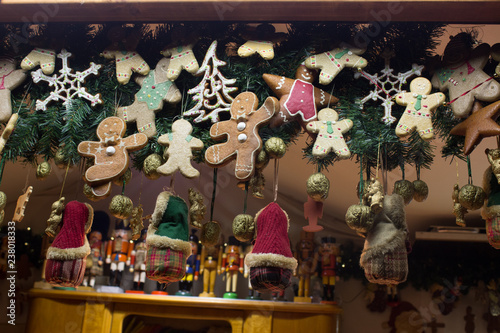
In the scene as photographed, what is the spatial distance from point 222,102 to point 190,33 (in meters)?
0.26

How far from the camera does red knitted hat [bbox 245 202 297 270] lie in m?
1.16

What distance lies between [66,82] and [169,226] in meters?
0.59

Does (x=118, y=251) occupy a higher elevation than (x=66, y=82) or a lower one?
lower

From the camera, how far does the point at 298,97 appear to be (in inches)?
51.1

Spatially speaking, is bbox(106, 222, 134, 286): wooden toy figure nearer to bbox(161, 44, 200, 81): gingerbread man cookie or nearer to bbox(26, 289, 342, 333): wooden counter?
bbox(26, 289, 342, 333): wooden counter

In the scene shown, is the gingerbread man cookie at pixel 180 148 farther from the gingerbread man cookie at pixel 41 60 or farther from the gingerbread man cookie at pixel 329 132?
the gingerbread man cookie at pixel 41 60

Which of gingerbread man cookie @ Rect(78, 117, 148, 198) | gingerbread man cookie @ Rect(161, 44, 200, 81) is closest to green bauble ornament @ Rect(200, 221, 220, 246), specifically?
gingerbread man cookie @ Rect(78, 117, 148, 198)

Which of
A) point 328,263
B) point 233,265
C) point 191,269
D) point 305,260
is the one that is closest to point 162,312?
point 191,269

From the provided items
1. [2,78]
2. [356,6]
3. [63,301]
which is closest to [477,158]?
[356,6]

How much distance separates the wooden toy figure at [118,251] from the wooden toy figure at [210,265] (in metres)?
0.47

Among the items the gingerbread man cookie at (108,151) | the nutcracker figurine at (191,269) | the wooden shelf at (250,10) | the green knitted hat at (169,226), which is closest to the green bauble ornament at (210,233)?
the green knitted hat at (169,226)

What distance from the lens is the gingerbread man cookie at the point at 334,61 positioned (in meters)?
1.32

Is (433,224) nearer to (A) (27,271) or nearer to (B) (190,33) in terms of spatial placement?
(B) (190,33)

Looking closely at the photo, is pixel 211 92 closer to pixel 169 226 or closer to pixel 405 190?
pixel 169 226
